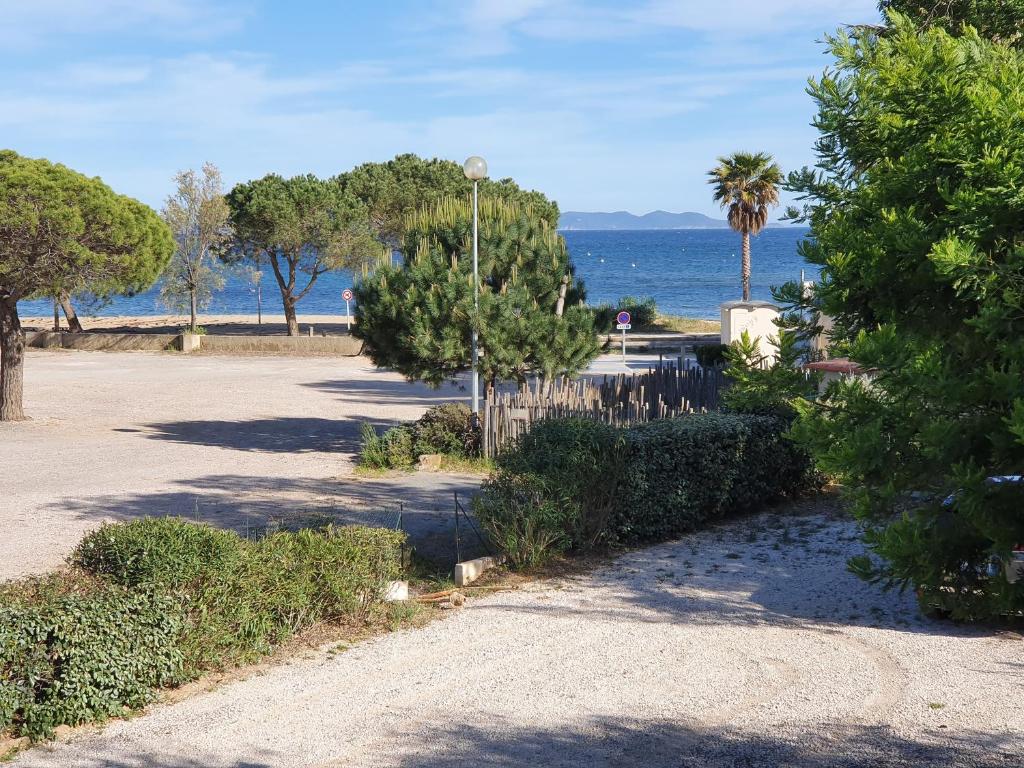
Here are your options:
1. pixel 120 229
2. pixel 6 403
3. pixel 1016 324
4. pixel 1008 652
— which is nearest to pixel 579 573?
pixel 1008 652

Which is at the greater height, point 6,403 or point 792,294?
point 792,294

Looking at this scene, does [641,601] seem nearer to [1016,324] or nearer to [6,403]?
[1016,324]

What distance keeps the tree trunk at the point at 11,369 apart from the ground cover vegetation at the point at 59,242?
21 millimetres

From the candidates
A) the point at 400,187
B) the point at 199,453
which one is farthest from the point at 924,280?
the point at 400,187

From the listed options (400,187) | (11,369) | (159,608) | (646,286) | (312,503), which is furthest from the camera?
(646,286)

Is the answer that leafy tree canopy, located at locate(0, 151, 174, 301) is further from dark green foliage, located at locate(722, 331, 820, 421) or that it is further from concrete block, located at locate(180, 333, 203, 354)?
concrete block, located at locate(180, 333, 203, 354)

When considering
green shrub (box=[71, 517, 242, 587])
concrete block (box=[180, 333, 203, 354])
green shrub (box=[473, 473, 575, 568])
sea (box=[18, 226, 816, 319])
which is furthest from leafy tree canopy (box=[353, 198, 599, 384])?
sea (box=[18, 226, 816, 319])

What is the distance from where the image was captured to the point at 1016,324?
6.23 m

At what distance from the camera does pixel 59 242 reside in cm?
2144

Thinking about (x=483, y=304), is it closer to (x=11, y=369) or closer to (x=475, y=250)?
(x=475, y=250)

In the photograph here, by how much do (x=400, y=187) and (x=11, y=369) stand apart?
29721 millimetres

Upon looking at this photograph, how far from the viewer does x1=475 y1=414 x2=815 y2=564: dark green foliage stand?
35.4 feet

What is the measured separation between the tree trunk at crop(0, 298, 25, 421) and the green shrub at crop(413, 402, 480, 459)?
1024cm

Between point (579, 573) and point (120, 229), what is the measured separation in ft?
50.6
